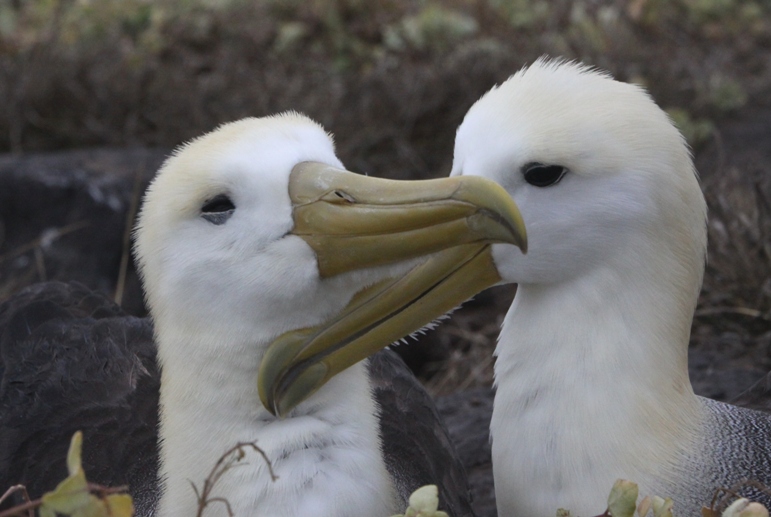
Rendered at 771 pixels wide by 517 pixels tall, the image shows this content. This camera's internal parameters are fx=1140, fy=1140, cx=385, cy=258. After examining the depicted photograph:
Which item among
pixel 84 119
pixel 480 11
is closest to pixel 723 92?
pixel 480 11

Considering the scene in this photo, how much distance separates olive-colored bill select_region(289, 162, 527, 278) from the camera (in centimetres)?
236

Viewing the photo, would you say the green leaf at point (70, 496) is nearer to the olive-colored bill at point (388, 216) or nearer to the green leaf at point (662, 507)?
the olive-colored bill at point (388, 216)

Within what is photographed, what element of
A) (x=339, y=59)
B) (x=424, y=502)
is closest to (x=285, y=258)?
(x=424, y=502)

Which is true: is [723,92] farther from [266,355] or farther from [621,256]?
[266,355]

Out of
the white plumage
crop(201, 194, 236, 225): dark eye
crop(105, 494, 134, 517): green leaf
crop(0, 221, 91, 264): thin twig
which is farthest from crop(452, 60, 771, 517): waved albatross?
crop(0, 221, 91, 264): thin twig

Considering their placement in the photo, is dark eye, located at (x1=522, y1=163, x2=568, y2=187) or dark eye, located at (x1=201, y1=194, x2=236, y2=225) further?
dark eye, located at (x1=522, y1=163, x2=568, y2=187)

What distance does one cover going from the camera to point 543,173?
267 centimetres

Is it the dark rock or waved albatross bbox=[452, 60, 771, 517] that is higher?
waved albatross bbox=[452, 60, 771, 517]

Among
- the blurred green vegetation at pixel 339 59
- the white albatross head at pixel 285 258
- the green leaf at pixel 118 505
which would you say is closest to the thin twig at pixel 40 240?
the blurred green vegetation at pixel 339 59

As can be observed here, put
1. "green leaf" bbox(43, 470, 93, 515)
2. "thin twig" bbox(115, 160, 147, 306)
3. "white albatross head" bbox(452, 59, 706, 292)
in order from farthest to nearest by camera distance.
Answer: "thin twig" bbox(115, 160, 147, 306)
"white albatross head" bbox(452, 59, 706, 292)
"green leaf" bbox(43, 470, 93, 515)

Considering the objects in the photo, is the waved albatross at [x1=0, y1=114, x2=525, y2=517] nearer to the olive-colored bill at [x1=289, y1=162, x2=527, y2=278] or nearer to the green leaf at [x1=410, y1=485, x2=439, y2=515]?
the olive-colored bill at [x1=289, y1=162, x2=527, y2=278]

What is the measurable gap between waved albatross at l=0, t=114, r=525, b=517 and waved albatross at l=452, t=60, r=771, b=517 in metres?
0.20

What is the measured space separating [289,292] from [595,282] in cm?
75

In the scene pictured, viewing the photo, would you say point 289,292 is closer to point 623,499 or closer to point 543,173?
point 543,173
